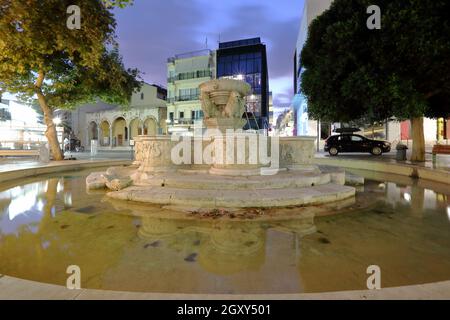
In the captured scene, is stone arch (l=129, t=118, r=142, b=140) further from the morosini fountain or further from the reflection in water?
the reflection in water

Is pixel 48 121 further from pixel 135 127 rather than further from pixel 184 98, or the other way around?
pixel 184 98

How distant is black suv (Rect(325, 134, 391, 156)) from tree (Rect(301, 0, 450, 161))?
601 centimetres

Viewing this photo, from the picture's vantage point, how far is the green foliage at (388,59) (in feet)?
26.6

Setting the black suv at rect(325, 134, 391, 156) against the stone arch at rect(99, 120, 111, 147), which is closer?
the black suv at rect(325, 134, 391, 156)

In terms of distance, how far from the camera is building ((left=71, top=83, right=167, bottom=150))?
3362cm

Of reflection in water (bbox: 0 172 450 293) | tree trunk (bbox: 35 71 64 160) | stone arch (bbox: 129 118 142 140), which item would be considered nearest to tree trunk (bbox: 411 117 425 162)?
reflection in water (bbox: 0 172 450 293)

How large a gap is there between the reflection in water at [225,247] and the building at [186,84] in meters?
30.1

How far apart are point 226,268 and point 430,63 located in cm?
1036

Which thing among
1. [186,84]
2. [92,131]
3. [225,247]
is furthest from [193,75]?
[225,247]

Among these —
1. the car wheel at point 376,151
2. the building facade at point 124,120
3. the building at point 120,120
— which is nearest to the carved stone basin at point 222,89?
the car wheel at point 376,151

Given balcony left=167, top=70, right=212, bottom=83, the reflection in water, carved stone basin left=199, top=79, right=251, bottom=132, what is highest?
balcony left=167, top=70, right=212, bottom=83

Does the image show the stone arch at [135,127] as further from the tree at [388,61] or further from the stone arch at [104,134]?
the tree at [388,61]

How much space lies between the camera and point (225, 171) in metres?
6.04
